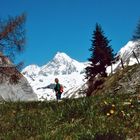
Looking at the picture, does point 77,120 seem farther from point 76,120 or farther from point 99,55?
point 99,55

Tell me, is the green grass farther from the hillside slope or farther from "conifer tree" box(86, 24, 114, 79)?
"conifer tree" box(86, 24, 114, 79)

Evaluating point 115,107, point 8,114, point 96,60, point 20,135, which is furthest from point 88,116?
point 96,60

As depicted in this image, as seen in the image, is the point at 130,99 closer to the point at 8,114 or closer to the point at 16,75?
the point at 8,114

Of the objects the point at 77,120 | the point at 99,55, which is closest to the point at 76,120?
the point at 77,120

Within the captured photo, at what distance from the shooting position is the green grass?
13391 mm

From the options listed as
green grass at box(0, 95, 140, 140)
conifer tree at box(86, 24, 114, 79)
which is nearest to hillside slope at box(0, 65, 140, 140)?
green grass at box(0, 95, 140, 140)

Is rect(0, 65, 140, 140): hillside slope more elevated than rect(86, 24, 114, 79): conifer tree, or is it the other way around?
rect(86, 24, 114, 79): conifer tree

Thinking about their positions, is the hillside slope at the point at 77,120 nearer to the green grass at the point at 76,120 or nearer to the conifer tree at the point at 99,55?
the green grass at the point at 76,120

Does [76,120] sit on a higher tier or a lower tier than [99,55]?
lower

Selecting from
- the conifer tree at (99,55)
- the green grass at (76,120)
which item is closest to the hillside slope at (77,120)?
the green grass at (76,120)

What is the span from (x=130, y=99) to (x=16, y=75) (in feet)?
46.6

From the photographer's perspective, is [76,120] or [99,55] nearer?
[76,120]

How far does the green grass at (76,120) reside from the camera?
13391 millimetres

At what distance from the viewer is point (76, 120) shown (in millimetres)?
15938
